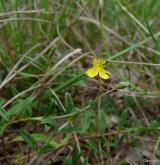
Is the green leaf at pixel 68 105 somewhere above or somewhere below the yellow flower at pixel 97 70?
below

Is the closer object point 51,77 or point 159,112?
point 51,77

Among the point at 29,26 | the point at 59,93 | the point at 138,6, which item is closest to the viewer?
the point at 59,93

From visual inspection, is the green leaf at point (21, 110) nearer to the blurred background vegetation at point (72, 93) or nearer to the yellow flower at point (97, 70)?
the blurred background vegetation at point (72, 93)

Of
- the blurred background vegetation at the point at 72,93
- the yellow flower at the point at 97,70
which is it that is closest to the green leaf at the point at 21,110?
the blurred background vegetation at the point at 72,93

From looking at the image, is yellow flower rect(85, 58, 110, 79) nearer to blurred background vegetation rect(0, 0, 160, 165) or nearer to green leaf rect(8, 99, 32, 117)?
blurred background vegetation rect(0, 0, 160, 165)

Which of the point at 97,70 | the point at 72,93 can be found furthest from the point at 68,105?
the point at 72,93

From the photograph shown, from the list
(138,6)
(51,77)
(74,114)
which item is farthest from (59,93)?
(138,6)

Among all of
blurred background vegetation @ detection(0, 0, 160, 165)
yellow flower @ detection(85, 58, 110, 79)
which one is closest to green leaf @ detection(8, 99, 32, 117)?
blurred background vegetation @ detection(0, 0, 160, 165)

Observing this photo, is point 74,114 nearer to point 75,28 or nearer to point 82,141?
point 82,141
